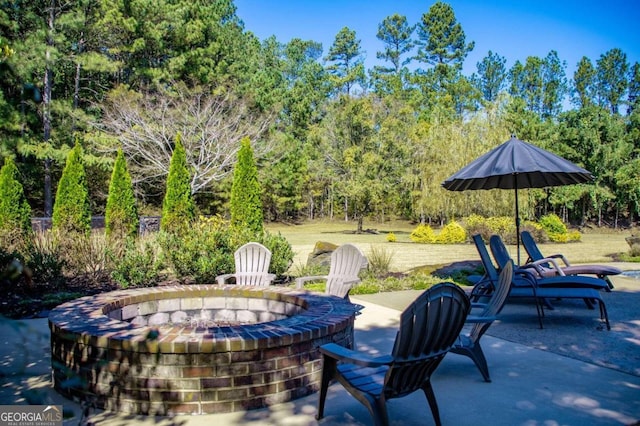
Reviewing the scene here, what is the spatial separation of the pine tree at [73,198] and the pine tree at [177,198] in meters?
2.06

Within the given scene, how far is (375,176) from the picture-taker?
92.3ft

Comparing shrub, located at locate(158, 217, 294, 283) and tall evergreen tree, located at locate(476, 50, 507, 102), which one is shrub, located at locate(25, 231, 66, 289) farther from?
tall evergreen tree, located at locate(476, 50, 507, 102)

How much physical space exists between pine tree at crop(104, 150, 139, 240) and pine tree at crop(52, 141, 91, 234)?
0.72 metres

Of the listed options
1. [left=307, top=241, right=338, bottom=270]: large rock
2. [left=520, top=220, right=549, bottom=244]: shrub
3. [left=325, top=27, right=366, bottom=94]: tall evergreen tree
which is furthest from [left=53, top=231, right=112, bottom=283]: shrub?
[left=325, top=27, right=366, bottom=94]: tall evergreen tree

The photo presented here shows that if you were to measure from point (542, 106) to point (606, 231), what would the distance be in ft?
47.2

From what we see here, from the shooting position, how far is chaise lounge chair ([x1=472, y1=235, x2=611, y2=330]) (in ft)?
20.3

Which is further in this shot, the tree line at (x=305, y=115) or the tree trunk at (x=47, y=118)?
the tree line at (x=305, y=115)

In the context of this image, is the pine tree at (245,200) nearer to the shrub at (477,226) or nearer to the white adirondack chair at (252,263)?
the white adirondack chair at (252,263)

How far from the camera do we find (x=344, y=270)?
6367 mm

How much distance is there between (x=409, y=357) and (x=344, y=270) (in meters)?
3.47

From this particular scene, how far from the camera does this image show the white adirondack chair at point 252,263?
696 cm

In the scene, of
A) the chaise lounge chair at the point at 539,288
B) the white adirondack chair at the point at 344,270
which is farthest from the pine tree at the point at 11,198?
the chaise lounge chair at the point at 539,288

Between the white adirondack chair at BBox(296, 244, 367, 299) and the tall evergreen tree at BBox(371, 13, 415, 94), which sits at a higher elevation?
the tall evergreen tree at BBox(371, 13, 415, 94)

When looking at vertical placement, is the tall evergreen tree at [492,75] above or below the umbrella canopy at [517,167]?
above
